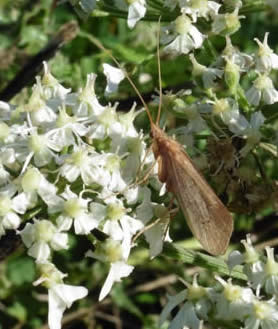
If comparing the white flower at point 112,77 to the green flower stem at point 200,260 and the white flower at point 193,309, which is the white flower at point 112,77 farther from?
the white flower at point 193,309

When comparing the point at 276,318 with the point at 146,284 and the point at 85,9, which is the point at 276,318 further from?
the point at 146,284

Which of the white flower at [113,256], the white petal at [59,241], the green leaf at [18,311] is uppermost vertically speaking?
the white petal at [59,241]

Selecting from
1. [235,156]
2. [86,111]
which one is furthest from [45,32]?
[235,156]

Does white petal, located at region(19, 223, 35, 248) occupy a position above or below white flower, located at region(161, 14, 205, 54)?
below

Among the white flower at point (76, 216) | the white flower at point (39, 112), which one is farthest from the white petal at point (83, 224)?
the white flower at point (39, 112)

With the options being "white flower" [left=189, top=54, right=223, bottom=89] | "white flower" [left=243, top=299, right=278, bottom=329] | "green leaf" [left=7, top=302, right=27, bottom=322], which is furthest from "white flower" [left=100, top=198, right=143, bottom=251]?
"green leaf" [left=7, top=302, right=27, bottom=322]

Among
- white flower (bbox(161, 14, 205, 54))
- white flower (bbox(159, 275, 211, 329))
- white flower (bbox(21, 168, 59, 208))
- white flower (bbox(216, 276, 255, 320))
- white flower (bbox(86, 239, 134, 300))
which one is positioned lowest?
white flower (bbox(159, 275, 211, 329))

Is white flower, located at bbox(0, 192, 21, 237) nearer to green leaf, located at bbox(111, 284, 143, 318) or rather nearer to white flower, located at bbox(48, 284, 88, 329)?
white flower, located at bbox(48, 284, 88, 329)

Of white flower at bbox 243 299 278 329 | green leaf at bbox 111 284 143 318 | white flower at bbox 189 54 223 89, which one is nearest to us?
white flower at bbox 243 299 278 329
